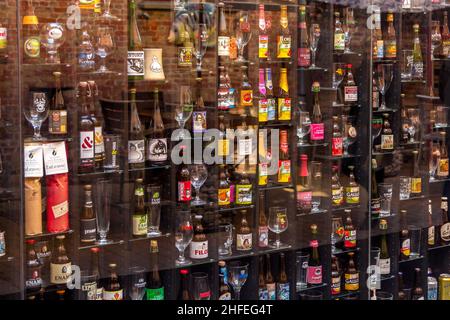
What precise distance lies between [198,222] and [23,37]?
147 centimetres

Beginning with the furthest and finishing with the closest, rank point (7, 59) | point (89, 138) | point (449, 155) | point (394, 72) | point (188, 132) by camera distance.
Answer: point (449, 155), point (394, 72), point (188, 132), point (89, 138), point (7, 59)

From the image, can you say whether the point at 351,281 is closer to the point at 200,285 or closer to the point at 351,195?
the point at 351,195

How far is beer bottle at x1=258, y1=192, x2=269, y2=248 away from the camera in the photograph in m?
4.72

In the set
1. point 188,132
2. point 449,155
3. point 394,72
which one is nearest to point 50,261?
point 188,132

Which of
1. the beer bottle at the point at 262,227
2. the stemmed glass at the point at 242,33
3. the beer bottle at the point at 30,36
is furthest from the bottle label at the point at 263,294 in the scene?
the beer bottle at the point at 30,36

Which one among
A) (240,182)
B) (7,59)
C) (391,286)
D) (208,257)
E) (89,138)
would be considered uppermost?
(7,59)

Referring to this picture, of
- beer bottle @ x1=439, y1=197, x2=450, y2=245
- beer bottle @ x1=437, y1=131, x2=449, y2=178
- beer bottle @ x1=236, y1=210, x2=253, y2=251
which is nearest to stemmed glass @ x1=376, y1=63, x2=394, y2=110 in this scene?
beer bottle @ x1=437, y1=131, x2=449, y2=178

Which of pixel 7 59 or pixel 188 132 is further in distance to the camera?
pixel 188 132

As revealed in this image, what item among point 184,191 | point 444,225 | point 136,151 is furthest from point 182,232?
point 444,225

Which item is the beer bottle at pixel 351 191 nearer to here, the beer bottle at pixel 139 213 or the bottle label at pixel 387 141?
the bottle label at pixel 387 141

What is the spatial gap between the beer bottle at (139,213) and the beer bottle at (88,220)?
9.7 inches

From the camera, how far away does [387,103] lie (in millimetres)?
5188

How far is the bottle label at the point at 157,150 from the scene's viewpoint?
4305 mm
